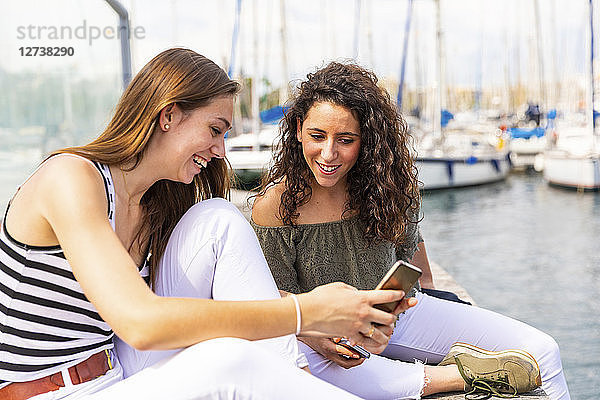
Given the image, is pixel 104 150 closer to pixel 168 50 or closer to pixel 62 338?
pixel 168 50

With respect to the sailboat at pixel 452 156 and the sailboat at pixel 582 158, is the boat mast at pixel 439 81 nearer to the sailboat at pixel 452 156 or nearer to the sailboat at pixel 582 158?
the sailboat at pixel 452 156

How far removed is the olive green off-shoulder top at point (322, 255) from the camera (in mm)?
2609

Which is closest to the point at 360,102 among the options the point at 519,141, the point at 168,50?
the point at 168,50

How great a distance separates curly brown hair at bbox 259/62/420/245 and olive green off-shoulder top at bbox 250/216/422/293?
0.17 ft

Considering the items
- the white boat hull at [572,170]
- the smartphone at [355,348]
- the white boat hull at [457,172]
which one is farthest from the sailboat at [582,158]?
the smartphone at [355,348]

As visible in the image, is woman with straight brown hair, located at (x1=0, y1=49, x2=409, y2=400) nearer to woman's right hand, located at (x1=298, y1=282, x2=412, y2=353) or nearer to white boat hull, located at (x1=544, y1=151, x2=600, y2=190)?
woman's right hand, located at (x1=298, y1=282, x2=412, y2=353)

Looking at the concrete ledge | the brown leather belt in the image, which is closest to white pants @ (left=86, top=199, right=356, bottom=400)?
the brown leather belt

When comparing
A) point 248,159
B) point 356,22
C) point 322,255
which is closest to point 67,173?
point 322,255

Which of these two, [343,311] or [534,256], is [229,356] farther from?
[534,256]

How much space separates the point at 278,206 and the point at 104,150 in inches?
35.2

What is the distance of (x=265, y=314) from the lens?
1677 millimetres

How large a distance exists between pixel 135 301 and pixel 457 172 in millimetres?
18241

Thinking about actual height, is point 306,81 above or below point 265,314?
above

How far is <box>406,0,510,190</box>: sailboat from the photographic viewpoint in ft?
61.3
